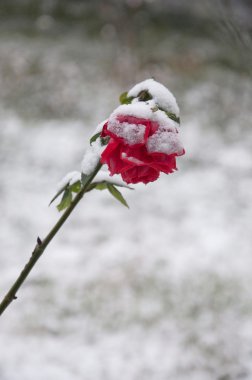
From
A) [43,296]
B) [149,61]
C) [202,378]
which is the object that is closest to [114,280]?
[43,296]

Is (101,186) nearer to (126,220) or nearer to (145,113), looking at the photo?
(145,113)

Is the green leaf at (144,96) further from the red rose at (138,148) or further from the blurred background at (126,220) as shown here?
the blurred background at (126,220)

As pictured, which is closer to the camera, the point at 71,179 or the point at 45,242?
the point at 45,242

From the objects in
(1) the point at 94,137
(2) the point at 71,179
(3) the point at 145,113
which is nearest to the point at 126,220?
(2) the point at 71,179

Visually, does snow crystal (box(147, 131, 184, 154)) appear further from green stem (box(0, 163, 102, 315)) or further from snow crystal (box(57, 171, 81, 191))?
snow crystal (box(57, 171, 81, 191))

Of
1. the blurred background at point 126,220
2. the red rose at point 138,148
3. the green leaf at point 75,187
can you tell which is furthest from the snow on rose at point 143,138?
the blurred background at point 126,220
